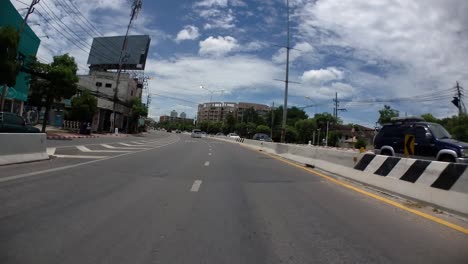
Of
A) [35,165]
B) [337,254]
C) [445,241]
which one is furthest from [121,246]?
[35,165]

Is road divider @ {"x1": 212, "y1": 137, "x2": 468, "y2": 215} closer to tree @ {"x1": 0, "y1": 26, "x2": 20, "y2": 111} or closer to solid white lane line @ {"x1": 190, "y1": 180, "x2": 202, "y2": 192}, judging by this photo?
solid white lane line @ {"x1": 190, "y1": 180, "x2": 202, "y2": 192}

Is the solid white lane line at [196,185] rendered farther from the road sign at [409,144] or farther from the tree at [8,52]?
the tree at [8,52]

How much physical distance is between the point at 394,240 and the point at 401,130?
1283 centimetres

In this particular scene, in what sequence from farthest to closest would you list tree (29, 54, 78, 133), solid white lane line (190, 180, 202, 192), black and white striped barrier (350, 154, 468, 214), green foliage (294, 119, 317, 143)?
green foliage (294, 119, 317, 143), tree (29, 54, 78, 133), solid white lane line (190, 180, 202, 192), black and white striped barrier (350, 154, 468, 214)

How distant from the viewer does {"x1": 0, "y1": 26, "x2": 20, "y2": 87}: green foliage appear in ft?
86.9

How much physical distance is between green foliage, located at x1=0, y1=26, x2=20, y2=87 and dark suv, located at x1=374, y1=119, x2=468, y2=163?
23.2 m

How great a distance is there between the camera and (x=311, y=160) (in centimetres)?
1941

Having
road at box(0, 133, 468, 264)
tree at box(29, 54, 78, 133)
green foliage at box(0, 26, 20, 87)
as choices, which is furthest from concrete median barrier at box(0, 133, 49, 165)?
tree at box(29, 54, 78, 133)

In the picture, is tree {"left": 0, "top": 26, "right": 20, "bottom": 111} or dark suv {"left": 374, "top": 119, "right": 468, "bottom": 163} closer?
dark suv {"left": 374, "top": 119, "right": 468, "bottom": 163}

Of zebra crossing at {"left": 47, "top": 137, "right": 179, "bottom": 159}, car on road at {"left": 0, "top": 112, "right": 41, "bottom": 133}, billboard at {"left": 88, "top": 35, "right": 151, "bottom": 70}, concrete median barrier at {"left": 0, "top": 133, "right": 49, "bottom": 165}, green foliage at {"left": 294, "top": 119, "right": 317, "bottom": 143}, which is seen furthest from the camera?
green foliage at {"left": 294, "top": 119, "right": 317, "bottom": 143}

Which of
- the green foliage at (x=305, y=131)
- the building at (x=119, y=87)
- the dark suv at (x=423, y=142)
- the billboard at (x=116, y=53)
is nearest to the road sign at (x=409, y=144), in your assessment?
the dark suv at (x=423, y=142)

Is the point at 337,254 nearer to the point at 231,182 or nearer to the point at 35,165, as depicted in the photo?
the point at 231,182

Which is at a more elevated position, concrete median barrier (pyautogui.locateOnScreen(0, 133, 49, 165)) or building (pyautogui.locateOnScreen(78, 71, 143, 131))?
building (pyautogui.locateOnScreen(78, 71, 143, 131))

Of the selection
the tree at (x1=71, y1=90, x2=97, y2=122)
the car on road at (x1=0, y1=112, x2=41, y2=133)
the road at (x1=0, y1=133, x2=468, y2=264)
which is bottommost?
the road at (x1=0, y1=133, x2=468, y2=264)
